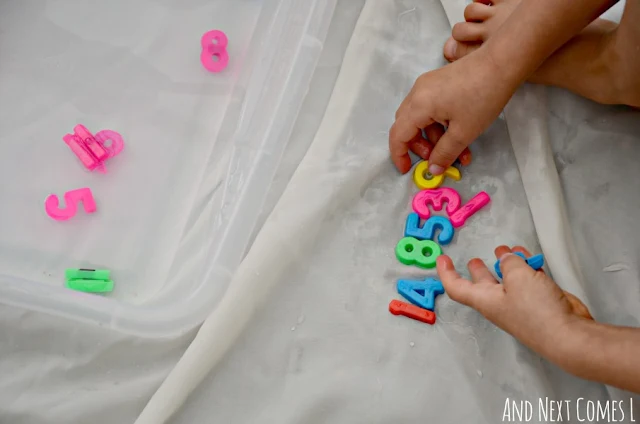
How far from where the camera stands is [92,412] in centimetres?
71

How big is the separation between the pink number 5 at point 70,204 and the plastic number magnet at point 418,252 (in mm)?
408

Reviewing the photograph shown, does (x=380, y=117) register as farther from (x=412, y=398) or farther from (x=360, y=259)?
(x=412, y=398)

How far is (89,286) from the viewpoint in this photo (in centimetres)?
80

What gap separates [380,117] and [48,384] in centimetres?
52

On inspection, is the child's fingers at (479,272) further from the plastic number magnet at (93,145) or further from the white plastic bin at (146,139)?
the plastic number magnet at (93,145)

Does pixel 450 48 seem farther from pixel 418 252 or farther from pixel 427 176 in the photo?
pixel 418 252

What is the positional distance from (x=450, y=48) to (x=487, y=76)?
0.50ft

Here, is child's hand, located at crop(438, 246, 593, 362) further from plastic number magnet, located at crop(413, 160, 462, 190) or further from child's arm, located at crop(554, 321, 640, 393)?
plastic number magnet, located at crop(413, 160, 462, 190)

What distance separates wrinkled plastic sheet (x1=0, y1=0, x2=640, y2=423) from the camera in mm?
713

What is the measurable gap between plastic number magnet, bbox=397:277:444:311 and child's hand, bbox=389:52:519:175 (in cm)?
15

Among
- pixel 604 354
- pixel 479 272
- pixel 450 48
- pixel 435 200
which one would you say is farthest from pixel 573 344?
pixel 450 48

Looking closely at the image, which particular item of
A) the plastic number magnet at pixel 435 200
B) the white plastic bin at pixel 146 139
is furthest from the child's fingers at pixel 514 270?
the white plastic bin at pixel 146 139

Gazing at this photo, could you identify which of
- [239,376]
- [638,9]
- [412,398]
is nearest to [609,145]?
[638,9]

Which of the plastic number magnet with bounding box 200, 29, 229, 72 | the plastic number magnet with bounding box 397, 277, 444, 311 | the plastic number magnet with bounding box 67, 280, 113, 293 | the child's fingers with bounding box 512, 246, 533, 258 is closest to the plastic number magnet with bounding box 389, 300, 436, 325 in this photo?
the plastic number magnet with bounding box 397, 277, 444, 311
